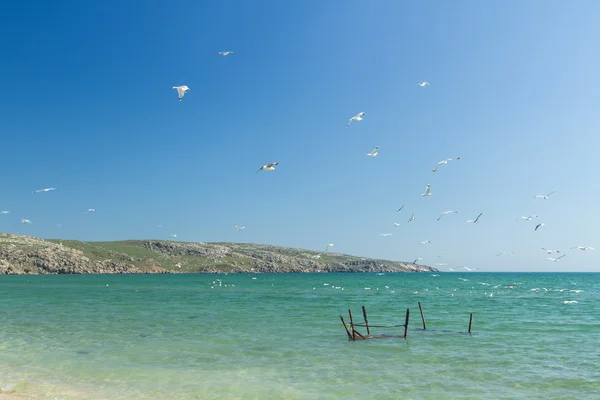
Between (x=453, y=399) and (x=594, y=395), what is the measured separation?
6.28 metres

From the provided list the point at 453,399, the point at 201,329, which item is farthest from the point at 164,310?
the point at 453,399

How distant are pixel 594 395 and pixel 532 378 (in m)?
2.97

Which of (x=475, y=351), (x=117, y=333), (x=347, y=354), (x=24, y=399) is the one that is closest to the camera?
(x=24, y=399)

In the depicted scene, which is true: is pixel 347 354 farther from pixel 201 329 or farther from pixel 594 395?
pixel 201 329

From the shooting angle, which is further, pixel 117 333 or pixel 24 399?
pixel 117 333

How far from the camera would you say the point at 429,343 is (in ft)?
102

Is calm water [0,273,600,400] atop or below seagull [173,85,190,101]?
below

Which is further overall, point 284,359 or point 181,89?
point 181,89

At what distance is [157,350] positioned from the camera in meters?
27.3

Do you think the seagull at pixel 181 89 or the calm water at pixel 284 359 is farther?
the seagull at pixel 181 89

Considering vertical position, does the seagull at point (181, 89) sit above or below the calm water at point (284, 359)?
above

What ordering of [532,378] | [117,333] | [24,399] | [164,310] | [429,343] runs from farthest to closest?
1. [164,310]
2. [117,333]
3. [429,343]
4. [532,378]
5. [24,399]

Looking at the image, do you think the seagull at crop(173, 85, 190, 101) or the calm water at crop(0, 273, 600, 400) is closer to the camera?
the calm water at crop(0, 273, 600, 400)

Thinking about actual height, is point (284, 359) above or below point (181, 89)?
below
